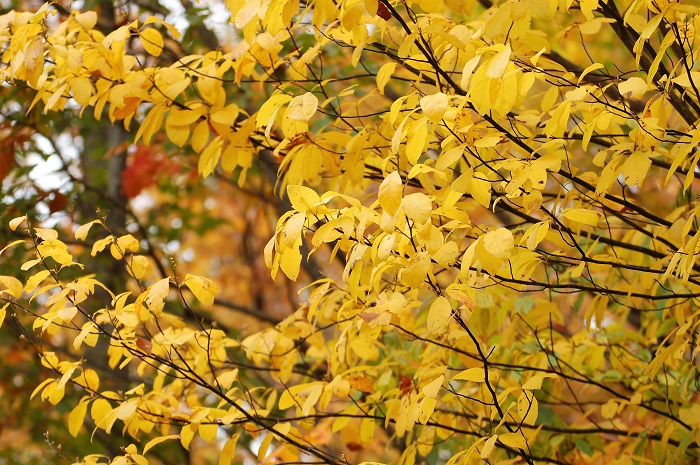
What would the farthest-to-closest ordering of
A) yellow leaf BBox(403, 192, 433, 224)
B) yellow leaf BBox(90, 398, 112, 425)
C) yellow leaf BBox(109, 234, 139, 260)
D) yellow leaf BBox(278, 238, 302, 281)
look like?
1. yellow leaf BBox(90, 398, 112, 425)
2. yellow leaf BBox(109, 234, 139, 260)
3. yellow leaf BBox(278, 238, 302, 281)
4. yellow leaf BBox(403, 192, 433, 224)

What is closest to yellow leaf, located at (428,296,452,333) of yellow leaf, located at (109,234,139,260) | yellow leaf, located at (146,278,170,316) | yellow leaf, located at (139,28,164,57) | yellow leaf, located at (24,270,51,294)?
yellow leaf, located at (146,278,170,316)

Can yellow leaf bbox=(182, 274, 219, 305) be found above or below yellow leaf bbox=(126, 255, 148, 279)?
above

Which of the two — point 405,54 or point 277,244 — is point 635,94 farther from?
point 277,244

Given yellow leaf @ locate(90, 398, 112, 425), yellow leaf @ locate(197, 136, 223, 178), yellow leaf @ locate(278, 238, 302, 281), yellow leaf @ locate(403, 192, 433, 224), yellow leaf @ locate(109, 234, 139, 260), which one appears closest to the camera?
yellow leaf @ locate(403, 192, 433, 224)

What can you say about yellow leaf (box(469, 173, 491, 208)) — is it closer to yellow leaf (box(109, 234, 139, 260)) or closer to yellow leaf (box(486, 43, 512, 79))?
yellow leaf (box(486, 43, 512, 79))

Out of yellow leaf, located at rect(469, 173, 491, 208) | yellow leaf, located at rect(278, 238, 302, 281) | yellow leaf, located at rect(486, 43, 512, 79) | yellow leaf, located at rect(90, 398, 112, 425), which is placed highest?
yellow leaf, located at rect(486, 43, 512, 79)

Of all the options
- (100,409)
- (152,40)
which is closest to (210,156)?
(152,40)

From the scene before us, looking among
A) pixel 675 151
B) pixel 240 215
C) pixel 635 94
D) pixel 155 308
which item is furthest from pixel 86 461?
pixel 240 215

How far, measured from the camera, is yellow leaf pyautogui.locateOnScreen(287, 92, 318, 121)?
1.85 meters

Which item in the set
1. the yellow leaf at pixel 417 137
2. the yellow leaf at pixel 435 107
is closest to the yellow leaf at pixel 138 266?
the yellow leaf at pixel 417 137

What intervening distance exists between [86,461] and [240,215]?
7.20 metres

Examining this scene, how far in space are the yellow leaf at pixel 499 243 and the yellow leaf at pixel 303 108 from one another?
57cm

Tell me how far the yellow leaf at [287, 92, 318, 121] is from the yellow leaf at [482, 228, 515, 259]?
0.57m

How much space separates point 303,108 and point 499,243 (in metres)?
Answer: 0.62
